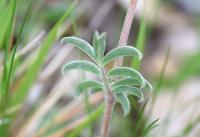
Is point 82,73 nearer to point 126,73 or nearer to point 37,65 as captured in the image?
point 37,65

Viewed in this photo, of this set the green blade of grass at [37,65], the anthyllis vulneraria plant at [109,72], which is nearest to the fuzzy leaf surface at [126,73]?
the anthyllis vulneraria plant at [109,72]

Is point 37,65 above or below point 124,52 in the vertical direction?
above

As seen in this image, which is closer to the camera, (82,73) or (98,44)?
(98,44)

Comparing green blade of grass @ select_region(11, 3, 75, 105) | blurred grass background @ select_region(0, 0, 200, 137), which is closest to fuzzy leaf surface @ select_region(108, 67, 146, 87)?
blurred grass background @ select_region(0, 0, 200, 137)

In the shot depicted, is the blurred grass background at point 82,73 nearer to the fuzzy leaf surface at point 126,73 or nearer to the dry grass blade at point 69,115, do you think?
the dry grass blade at point 69,115

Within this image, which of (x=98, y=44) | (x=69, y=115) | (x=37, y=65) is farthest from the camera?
(x=69, y=115)

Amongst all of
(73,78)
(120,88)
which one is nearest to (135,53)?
(120,88)

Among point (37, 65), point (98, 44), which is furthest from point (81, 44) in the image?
point (37, 65)
